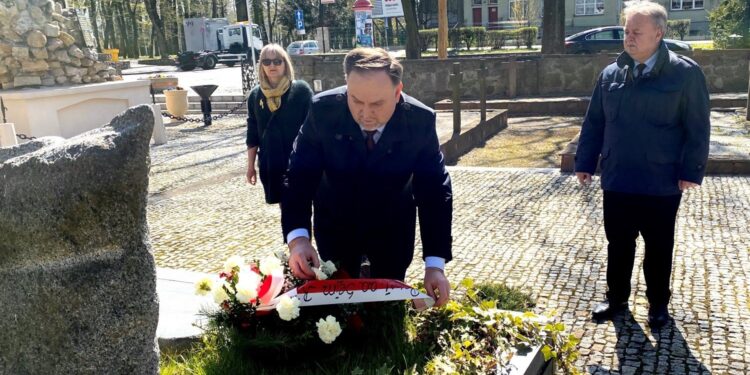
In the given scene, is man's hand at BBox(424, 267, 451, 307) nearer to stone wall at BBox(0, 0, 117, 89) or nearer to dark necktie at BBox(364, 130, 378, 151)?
dark necktie at BBox(364, 130, 378, 151)

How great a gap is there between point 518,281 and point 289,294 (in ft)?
9.06

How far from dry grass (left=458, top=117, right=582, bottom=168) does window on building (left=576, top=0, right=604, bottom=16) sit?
3619 cm

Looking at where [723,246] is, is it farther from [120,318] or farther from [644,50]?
[120,318]

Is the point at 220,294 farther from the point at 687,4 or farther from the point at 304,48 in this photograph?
the point at 687,4

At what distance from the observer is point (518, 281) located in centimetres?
492

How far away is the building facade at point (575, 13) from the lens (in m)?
44.4

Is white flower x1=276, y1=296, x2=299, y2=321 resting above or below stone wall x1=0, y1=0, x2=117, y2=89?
below

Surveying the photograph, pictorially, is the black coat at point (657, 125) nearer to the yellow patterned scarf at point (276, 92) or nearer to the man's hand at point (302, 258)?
the yellow patterned scarf at point (276, 92)

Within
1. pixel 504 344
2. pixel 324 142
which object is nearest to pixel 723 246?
pixel 504 344

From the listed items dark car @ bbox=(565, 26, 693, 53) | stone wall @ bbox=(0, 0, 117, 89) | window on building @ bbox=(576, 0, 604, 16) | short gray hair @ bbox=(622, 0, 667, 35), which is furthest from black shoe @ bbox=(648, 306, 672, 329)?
window on building @ bbox=(576, 0, 604, 16)

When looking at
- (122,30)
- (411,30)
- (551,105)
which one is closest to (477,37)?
(411,30)

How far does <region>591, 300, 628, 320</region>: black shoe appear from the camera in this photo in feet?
13.5

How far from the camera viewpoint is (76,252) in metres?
1.80

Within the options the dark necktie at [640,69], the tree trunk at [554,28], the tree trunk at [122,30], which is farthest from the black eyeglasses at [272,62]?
the tree trunk at [122,30]
